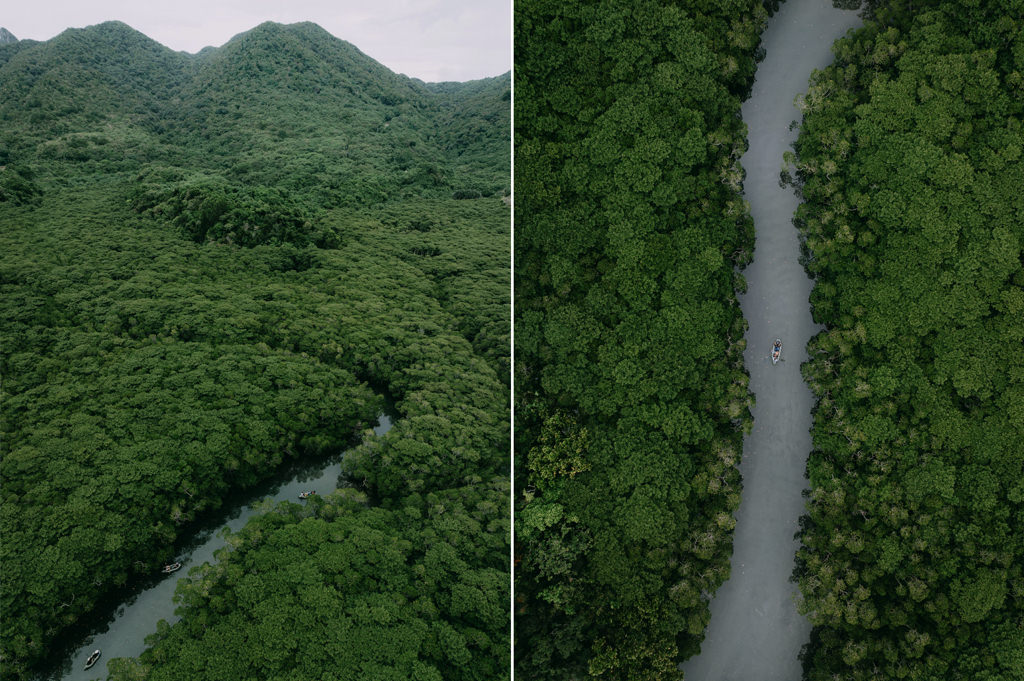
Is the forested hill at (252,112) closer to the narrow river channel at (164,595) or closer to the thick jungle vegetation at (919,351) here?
the narrow river channel at (164,595)

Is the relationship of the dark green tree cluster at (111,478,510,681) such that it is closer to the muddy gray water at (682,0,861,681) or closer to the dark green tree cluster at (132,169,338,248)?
the muddy gray water at (682,0,861,681)

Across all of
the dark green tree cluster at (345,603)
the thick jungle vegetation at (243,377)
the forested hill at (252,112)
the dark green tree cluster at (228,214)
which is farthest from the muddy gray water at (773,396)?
the forested hill at (252,112)

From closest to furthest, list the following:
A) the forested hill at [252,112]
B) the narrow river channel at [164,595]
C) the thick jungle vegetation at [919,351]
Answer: the narrow river channel at [164,595]
the thick jungle vegetation at [919,351]
the forested hill at [252,112]

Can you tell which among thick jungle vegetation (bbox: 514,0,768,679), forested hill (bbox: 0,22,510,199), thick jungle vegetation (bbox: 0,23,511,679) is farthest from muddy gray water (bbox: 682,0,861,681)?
forested hill (bbox: 0,22,510,199)

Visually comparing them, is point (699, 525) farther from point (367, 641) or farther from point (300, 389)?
point (300, 389)

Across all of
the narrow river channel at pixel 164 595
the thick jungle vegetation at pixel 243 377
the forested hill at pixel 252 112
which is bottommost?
the narrow river channel at pixel 164 595

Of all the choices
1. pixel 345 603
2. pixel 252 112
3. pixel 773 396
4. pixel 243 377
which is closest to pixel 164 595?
pixel 345 603
